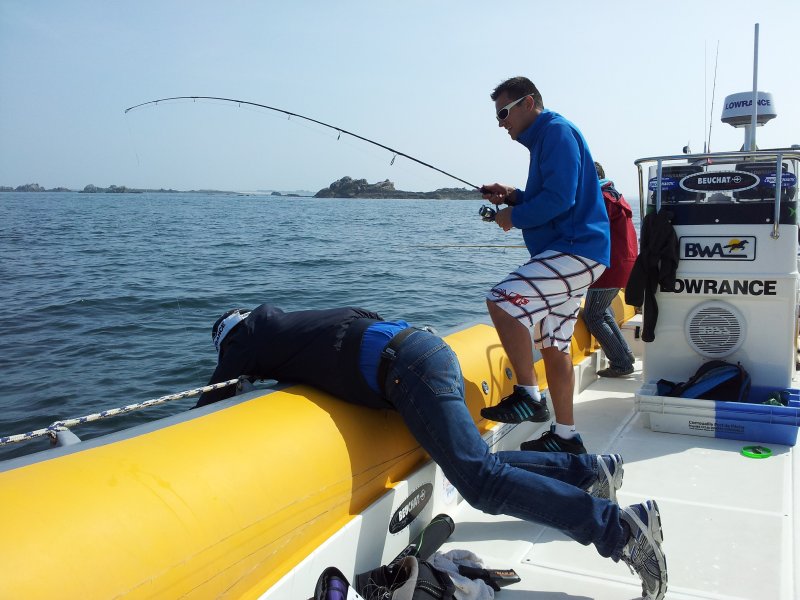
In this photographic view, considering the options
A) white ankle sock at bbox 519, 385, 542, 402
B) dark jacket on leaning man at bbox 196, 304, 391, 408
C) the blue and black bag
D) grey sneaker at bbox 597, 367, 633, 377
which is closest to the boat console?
the blue and black bag

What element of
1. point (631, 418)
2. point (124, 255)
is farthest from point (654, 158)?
point (124, 255)

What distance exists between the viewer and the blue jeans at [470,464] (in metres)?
2.27

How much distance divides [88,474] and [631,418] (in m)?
3.12

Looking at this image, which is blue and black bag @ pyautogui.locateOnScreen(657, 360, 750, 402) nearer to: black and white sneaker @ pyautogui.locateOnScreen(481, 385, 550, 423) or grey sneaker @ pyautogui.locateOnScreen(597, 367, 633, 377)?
grey sneaker @ pyautogui.locateOnScreen(597, 367, 633, 377)

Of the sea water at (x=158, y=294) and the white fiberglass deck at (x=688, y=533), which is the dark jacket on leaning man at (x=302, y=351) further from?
the sea water at (x=158, y=294)

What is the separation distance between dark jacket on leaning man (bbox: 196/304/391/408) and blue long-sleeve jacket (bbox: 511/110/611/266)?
885mm

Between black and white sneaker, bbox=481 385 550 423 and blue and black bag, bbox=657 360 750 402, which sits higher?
black and white sneaker, bbox=481 385 550 423

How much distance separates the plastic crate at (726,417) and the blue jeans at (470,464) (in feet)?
5.37

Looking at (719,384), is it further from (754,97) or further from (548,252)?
(754,97)

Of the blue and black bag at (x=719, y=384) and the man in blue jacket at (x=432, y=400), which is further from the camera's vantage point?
the blue and black bag at (x=719, y=384)

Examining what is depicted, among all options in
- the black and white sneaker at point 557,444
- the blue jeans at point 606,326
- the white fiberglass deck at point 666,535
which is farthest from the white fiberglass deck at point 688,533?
the blue jeans at point 606,326

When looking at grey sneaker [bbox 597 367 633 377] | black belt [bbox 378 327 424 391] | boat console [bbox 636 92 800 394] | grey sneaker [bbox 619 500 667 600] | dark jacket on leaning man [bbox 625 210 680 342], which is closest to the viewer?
grey sneaker [bbox 619 500 667 600]

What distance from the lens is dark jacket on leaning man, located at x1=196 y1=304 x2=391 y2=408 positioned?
2.43 m

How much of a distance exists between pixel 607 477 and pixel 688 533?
414 millimetres
